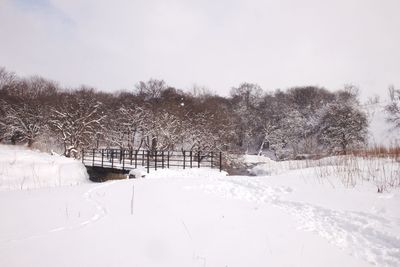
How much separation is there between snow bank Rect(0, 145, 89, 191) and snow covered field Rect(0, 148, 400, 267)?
→ 37.6ft

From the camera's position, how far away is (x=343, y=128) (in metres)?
39.6

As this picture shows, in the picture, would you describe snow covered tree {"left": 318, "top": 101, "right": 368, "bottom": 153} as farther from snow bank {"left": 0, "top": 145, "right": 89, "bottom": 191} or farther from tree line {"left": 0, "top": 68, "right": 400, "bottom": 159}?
snow bank {"left": 0, "top": 145, "right": 89, "bottom": 191}

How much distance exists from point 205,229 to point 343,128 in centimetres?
3964

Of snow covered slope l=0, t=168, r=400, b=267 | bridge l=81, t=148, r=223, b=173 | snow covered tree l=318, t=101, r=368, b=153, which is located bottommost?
snow covered slope l=0, t=168, r=400, b=267

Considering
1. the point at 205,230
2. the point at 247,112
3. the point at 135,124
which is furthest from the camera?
the point at 247,112

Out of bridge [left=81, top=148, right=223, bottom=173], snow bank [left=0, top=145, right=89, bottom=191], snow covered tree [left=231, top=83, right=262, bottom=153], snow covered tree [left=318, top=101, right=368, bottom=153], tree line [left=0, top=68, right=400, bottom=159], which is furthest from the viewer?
snow covered tree [left=231, top=83, right=262, bottom=153]

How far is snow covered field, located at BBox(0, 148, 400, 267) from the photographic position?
328 cm

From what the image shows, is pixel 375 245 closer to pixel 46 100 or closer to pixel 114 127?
pixel 114 127

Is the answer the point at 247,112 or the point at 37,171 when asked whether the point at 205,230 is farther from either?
the point at 247,112

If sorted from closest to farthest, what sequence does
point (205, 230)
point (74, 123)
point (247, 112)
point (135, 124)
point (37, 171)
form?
1. point (205, 230)
2. point (37, 171)
3. point (74, 123)
4. point (135, 124)
5. point (247, 112)

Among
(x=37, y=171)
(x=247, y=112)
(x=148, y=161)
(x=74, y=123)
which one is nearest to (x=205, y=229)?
(x=148, y=161)

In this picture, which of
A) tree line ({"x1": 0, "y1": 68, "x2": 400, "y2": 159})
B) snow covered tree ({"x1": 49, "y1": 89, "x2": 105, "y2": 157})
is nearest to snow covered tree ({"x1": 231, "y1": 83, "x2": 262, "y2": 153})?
tree line ({"x1": 0, "y1": 68, "x2": 400, "y2": 159})

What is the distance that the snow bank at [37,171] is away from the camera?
16.3m

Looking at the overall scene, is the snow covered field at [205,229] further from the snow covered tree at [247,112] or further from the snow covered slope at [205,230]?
the snow covered tree at [247,112]
